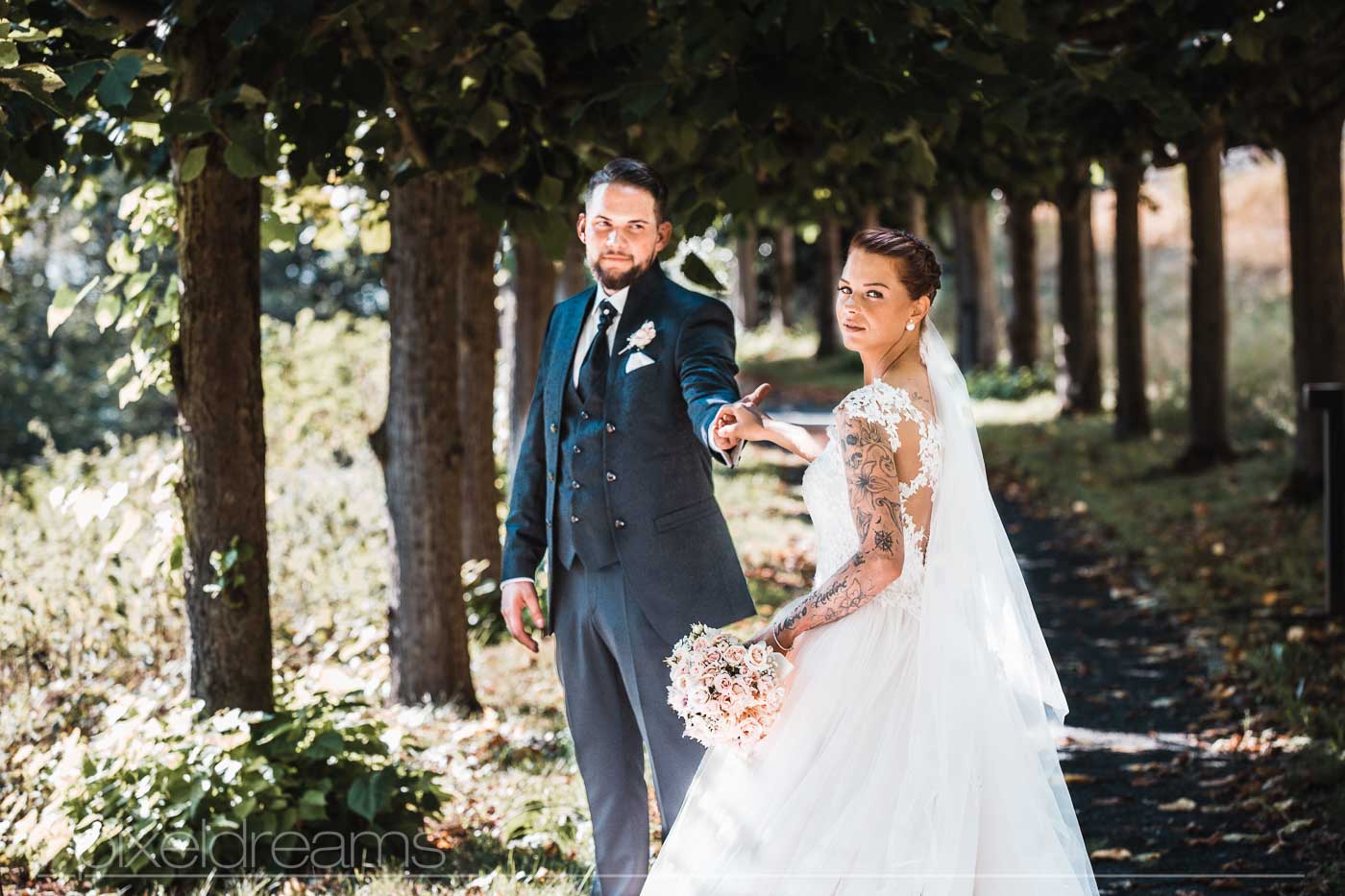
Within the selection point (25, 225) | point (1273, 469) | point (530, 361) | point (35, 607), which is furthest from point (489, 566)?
point (1273, 469)

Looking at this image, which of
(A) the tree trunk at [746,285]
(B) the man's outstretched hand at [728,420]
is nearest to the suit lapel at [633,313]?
(B) the man's outstretched hand at [728,420]

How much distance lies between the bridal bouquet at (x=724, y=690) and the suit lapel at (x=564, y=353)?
1.06 meters

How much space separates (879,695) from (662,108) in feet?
9.02

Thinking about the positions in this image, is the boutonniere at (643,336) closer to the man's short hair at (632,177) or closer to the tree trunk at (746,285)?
the man's short hair at (632,177)

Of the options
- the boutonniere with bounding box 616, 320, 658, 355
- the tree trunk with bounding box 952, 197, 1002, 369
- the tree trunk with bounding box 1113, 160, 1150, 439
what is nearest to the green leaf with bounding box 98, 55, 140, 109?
the boutonniere with bounding box 616, 320, 658, 355

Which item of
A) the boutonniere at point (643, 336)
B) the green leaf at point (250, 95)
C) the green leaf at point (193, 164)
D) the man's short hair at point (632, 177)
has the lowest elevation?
the boutonniere at point (643, 336)

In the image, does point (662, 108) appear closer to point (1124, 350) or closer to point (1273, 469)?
point (1273, 469)

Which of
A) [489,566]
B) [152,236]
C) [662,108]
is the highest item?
[662,108]

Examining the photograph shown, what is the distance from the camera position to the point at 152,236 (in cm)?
538

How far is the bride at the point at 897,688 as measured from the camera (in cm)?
317

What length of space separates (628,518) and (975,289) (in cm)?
2095

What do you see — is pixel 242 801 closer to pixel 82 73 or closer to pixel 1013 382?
pixel 82 73

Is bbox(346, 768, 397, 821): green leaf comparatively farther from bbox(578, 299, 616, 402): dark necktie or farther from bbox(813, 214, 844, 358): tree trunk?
bbox(813, 214, 844, 358): tree trunk

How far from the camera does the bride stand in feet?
10.4
